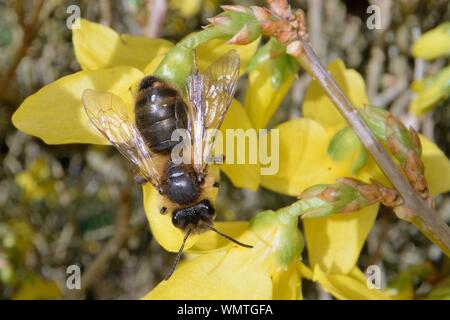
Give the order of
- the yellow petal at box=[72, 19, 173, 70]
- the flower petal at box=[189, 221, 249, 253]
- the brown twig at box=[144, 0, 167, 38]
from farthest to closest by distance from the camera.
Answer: the brown twig at box=[144, 0, 167, 38], the yellow petal at box=[72, 19, 173, 70], the flower petal at box=[189, 221, 249, 253]

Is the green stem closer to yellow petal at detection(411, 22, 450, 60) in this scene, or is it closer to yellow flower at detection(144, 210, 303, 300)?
yellow flower at detection(144, 210, 303, 300)

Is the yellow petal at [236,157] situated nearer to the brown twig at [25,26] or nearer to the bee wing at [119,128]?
the bee wing at [119,128]

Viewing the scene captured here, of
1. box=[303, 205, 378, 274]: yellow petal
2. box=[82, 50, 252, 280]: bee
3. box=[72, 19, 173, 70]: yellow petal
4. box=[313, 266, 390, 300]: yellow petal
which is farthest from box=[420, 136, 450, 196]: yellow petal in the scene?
box=[72, 19, 173, 70]: yellow petal

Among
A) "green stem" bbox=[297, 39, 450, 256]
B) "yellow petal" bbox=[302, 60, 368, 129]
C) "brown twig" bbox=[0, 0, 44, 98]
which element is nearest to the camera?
"green stem" bbox=[297, 39, 450, 256]

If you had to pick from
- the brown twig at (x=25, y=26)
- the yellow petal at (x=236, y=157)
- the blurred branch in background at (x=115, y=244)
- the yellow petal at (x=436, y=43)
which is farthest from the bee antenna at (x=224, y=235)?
the blurred branch in background at (x=115, y=244)

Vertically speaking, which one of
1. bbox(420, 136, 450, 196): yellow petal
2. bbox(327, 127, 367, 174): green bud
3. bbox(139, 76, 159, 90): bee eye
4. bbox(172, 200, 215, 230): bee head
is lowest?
bbox(420, 136, 450, 196): yellow petal

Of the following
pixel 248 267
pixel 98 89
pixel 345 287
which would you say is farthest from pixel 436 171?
pixel 98 89
